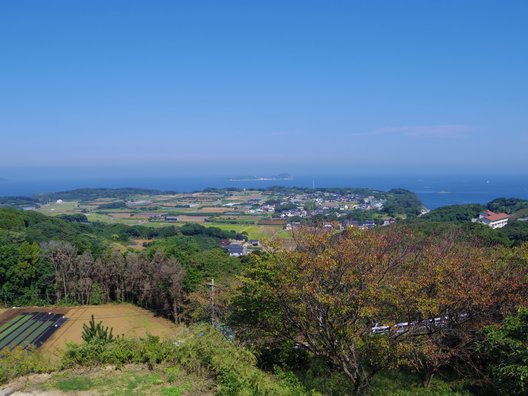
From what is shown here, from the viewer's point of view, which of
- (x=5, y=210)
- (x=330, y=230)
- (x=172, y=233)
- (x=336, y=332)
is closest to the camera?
(x=336, y=332)

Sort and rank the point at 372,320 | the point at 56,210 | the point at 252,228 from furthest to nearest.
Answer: the point at 56,210, the point at 252,228, the point at 372,320

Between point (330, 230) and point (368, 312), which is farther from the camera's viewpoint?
point (330, 230)

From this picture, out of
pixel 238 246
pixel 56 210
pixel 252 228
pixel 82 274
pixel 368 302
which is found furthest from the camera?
pixel 56 210

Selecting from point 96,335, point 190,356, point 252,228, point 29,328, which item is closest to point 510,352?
point 190,356

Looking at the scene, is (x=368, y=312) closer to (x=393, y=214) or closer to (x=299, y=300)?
(x=299, y=300)

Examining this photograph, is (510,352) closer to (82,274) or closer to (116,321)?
(116,321)

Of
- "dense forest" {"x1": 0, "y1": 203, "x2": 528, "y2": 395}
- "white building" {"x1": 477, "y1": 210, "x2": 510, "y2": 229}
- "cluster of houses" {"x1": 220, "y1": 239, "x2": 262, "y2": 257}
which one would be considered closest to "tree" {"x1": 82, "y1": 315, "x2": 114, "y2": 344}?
"dense forest" {"x1": 0, "y1": 203, "x2": 528, "y2": 395}

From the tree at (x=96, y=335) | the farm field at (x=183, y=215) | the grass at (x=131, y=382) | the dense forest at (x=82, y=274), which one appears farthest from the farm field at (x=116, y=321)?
the farm field at (x=183, y=215)

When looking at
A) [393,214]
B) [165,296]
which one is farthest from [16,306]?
[393,214]
